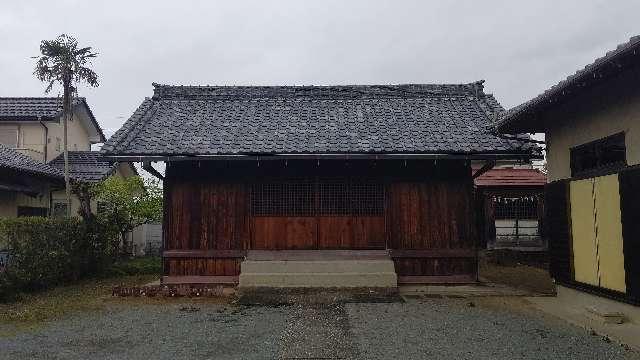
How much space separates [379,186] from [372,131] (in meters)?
1.58

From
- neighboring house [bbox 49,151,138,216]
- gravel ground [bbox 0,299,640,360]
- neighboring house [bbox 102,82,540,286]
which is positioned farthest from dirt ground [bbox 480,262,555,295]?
neighboring house [bbox 49,151,138,216]

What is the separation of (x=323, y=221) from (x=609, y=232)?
599 centimetres

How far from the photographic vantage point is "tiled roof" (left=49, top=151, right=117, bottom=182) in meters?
20.4

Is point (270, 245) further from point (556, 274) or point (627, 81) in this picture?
point (627, 81)

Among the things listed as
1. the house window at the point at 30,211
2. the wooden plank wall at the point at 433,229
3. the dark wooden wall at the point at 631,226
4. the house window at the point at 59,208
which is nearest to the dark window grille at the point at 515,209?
the wooden plank wall at the point at 433,229

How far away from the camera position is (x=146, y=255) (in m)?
20.4

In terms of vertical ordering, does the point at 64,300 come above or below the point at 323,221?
below

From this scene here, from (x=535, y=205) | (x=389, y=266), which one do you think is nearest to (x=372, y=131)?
(x=389, y=266)

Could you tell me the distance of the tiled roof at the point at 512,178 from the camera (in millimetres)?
17062

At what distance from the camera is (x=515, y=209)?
18.1m

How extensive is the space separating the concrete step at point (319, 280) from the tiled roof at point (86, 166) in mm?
12994

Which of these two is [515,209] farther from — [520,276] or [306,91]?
[306,91]

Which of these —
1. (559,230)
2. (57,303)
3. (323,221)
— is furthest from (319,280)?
(57,303)

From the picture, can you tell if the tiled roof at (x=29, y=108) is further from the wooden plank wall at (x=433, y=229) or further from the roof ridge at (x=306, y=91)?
the wooden plank wall at (x=433, y=229)
